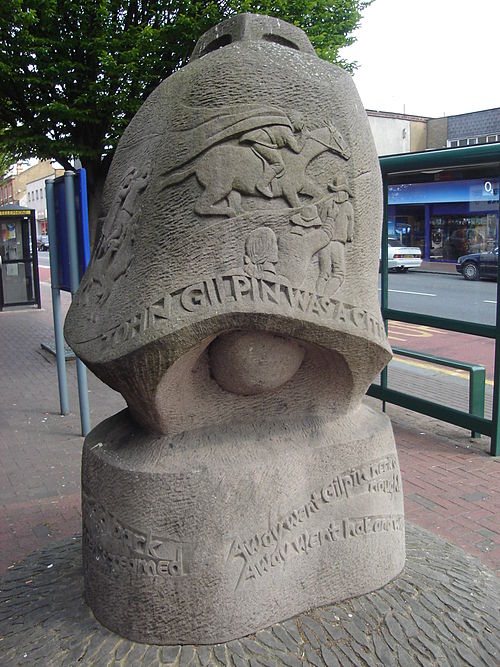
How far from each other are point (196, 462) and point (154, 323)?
1.93 ft

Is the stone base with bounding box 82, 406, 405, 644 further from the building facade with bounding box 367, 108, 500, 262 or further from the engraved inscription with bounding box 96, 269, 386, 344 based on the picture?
the building facade with bounding box 367, 108, 500, 262

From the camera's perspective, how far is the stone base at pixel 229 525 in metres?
2.44

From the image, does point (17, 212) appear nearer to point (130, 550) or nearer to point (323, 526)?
point (130, 550)

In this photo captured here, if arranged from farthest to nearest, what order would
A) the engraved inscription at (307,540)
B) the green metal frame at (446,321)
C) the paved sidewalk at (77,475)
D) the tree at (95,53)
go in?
the tree at (95,53), the green metal frame at (446,321), the paved sidewalk at (77,475), the engraved inscription at (307,540)

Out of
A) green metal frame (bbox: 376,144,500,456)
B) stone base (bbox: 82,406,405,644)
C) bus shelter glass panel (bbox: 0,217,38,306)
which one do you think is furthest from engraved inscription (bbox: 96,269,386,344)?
bus shelter glass panel (bbox: 0,217,38,306)

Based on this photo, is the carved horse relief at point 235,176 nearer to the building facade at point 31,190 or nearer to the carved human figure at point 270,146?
the carved human figure at point 270,146

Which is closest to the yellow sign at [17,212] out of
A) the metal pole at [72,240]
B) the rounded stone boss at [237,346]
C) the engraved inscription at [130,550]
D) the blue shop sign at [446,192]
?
the metal pole at [72,240]

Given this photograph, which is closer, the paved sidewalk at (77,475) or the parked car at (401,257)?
the paved sidewalk at (77,475)

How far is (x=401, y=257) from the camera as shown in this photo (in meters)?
6.49

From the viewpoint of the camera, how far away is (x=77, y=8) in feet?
28.1

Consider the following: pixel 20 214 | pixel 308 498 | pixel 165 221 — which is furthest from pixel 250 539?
pixel 20 214

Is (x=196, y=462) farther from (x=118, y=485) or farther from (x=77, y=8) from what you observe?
(x=77, y=8)

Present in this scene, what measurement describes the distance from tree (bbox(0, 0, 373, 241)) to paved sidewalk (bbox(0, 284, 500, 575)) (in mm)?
3732

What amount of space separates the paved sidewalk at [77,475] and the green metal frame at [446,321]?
208mm
